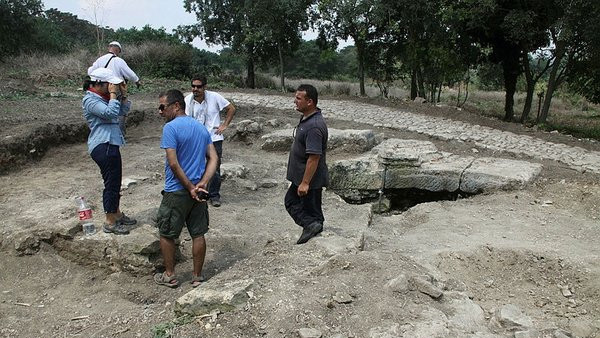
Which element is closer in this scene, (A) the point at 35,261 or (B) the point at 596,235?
(A) the point at 35,261

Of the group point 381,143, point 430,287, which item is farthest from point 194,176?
point 381,143

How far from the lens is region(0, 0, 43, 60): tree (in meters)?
21.0

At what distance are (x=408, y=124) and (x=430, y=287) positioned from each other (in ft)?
26.4

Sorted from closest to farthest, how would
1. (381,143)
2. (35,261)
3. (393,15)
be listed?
(35,261), (381,143), (393,15)

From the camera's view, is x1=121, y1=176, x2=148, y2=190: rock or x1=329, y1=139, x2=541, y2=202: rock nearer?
x1=121, y1=176, x2=148, y2=190: rock

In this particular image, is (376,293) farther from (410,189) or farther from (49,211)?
(410,189)

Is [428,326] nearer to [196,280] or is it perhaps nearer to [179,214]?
[196,280]

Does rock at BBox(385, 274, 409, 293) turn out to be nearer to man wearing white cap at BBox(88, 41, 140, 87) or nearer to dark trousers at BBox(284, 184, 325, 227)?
dark trousers at BBox(284, 184, 325, 227)

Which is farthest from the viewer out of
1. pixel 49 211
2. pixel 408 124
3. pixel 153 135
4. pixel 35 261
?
pixel 408 124

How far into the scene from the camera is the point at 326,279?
11.5 ft

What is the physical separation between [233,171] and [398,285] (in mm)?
3897

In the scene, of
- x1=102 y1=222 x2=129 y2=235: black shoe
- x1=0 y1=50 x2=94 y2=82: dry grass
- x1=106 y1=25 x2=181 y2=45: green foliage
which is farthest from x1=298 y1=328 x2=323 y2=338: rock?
x1=106 y1=25 x2=181 y2=45: green foliage

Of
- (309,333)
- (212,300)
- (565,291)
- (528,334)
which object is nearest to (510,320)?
(528,334)

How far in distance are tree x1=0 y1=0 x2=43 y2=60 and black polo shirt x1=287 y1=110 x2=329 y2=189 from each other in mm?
21317
